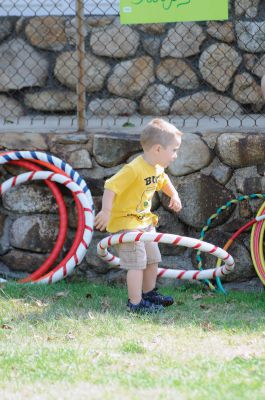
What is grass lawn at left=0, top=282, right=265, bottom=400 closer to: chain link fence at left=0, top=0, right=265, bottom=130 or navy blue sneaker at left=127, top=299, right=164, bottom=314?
navy blue sneaker at left=127, top=299, right=164, bottom=314

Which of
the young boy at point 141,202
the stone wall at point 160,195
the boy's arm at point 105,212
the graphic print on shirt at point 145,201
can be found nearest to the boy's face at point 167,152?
the young boy at point 141,202

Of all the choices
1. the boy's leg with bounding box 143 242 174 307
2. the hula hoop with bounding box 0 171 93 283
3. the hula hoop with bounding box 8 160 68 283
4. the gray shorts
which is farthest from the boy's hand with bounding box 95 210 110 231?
the hula hoop with bounding box 8 160 68 283

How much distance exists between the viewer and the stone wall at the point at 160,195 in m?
6.78

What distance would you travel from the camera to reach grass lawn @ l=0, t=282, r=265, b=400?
4215 millimetres

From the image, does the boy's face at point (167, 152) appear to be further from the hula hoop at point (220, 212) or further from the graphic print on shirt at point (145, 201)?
the hula hoop at point (220, 212)

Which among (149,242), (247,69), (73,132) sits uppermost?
(247,69)

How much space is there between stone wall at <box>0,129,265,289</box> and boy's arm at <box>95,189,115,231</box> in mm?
1190

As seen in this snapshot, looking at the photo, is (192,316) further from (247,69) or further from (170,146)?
(247,69)

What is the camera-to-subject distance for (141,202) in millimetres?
5984

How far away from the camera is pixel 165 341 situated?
17.1 ft

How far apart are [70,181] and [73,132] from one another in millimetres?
515

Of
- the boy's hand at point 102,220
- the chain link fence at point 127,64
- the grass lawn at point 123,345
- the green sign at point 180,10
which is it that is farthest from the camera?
the chain link fence at point 127,64

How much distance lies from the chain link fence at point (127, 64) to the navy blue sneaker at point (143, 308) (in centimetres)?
213

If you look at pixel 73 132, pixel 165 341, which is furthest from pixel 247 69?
pixel 165 341
